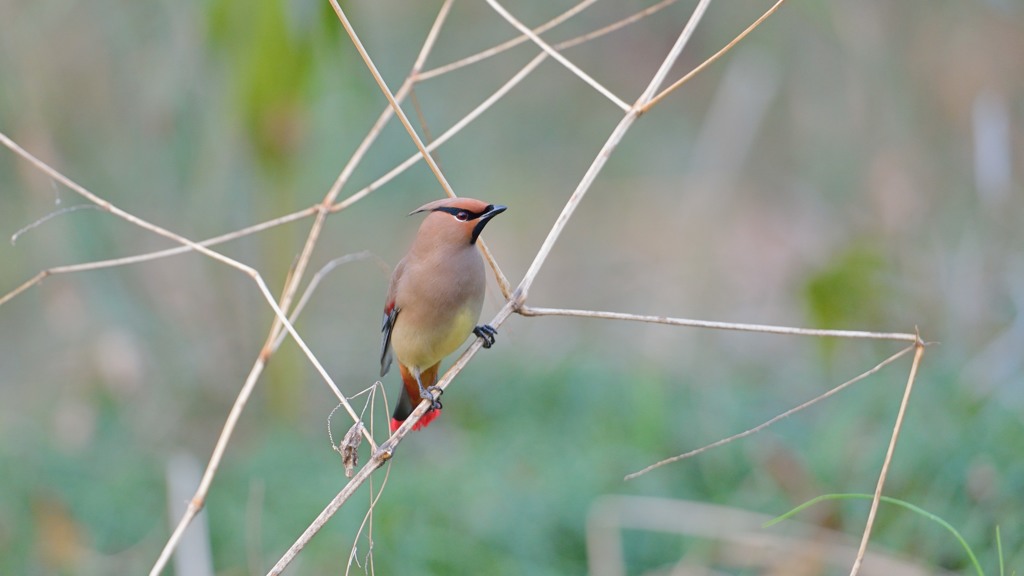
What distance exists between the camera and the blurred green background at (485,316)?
3719mm

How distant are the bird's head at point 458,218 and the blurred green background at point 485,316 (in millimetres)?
524

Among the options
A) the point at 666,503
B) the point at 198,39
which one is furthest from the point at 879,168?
the point at 198,39

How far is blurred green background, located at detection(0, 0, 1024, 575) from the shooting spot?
3.72 m

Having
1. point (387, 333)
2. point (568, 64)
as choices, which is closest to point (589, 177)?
point (568, 64)

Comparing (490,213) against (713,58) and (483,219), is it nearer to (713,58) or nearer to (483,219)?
(483,219)

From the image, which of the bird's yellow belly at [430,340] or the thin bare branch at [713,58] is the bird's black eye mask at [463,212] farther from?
the thin bare branch at [713,58]

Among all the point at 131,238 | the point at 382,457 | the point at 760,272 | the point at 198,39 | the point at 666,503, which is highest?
the point at 198,39

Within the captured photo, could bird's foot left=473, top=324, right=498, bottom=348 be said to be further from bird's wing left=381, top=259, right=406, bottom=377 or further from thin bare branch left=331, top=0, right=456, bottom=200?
thin bare branch left=331, top=0, right=456, bottom=200

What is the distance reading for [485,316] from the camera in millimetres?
6703

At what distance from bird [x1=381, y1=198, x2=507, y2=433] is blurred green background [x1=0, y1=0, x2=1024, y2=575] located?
0.31m

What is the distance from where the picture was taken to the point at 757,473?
3768 millimetres

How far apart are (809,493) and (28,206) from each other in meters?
3.49

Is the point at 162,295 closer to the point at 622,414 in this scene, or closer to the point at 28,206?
the point at 28,206

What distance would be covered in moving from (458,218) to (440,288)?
0.72ft
